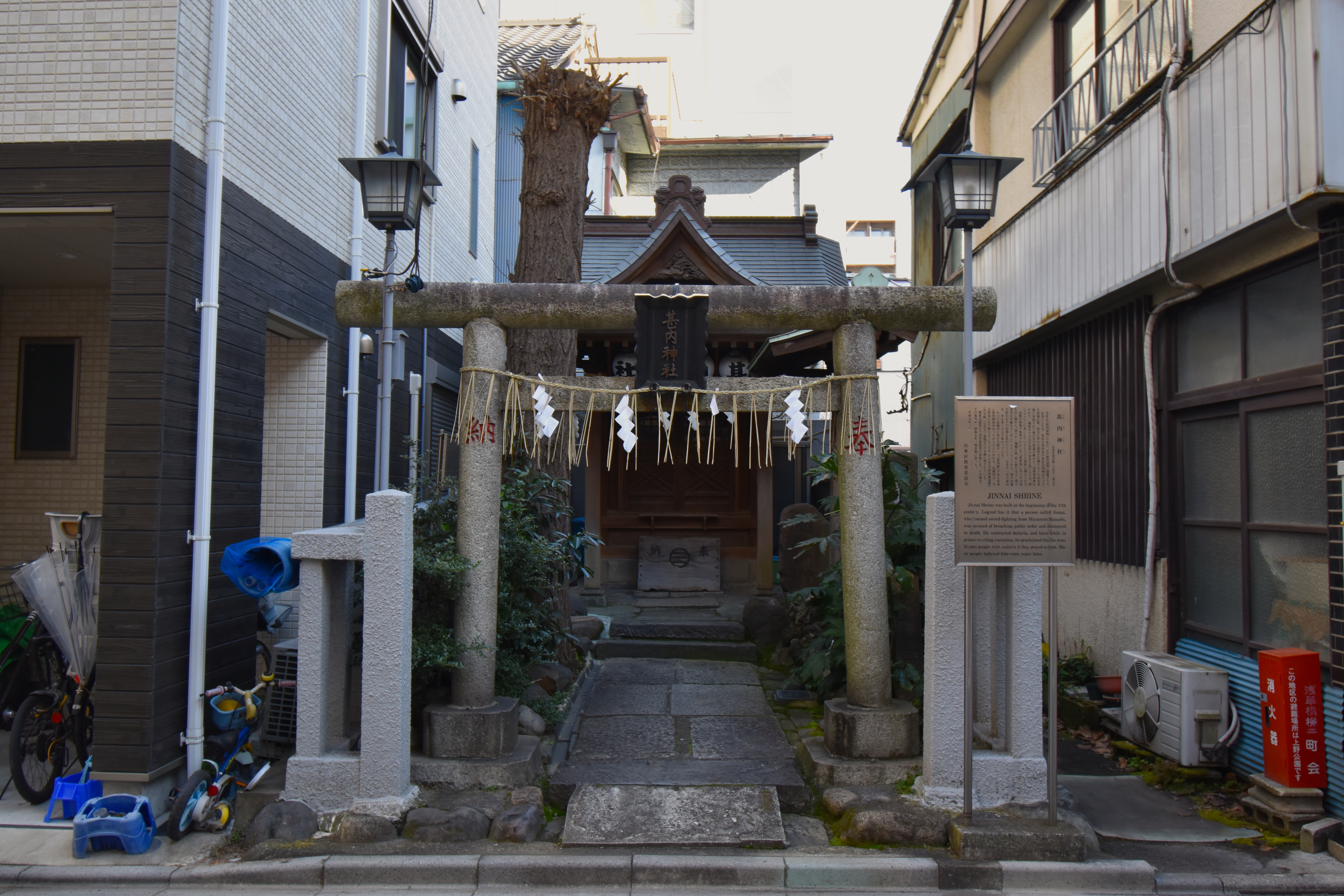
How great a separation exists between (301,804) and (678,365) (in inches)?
168

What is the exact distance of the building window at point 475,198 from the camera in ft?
48.3

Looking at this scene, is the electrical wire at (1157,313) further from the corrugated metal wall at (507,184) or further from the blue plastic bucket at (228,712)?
the corrugated metal wall at (507,184)

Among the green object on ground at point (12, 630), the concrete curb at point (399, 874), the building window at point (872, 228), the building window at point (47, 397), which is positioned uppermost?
the building window at point (872, 228)

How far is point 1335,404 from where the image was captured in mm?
5969

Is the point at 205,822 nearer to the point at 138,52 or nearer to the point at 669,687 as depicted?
the point at 669,687

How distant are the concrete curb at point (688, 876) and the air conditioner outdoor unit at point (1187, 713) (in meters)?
1.62

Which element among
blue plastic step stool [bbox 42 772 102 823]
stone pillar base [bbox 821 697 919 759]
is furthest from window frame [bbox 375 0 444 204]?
stone pillar base [bbox 821 697 919 759]

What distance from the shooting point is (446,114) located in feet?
42.7

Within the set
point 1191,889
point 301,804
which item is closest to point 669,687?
point 301,804

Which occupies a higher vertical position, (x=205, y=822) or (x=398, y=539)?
(x=398, y=539)

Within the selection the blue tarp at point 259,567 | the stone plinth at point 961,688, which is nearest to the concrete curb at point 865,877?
the stone plinth at point 961,688

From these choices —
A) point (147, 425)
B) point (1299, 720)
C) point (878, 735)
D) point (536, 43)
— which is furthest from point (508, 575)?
point (536, 43)

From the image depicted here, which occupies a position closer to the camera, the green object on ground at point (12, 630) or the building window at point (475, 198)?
the green object on ground at point (12, 630)

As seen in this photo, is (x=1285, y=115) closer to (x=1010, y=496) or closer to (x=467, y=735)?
(x=1010, y=496)
